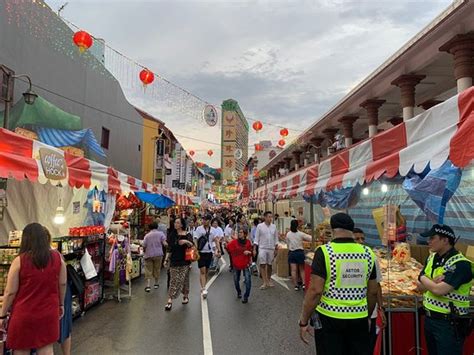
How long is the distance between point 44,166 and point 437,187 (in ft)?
18.8

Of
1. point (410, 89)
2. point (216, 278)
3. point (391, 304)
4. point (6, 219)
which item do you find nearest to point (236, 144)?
point (216, 278)

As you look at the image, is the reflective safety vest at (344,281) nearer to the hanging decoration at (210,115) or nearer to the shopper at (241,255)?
the shopper at (241,255)

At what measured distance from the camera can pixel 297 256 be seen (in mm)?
9812

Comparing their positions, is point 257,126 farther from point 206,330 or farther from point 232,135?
point 206,330

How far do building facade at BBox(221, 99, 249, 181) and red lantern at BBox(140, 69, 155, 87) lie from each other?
12.6 metres

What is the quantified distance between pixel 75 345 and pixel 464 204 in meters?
6.90

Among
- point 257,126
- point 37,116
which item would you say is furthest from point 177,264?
point 257,126

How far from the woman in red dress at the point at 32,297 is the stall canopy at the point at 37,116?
7.59m

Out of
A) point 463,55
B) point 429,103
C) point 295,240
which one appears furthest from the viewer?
point 429,103

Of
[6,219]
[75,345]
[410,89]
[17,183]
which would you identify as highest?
[410,89]

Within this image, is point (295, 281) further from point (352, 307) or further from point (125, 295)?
point (352, 307)

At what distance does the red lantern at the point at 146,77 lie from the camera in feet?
35.5

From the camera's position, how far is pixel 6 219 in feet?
24.8

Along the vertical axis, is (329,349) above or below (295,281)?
above
